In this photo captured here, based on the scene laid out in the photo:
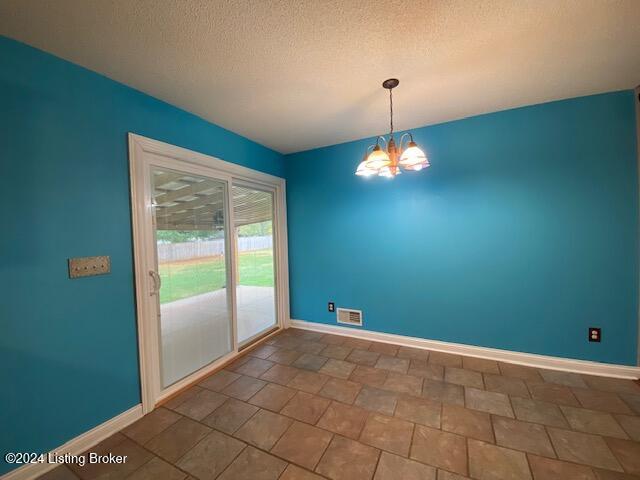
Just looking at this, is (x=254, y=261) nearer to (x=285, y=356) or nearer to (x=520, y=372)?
(x=285, y=356)

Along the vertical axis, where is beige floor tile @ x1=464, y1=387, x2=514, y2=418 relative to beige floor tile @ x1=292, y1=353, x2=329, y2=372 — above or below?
below

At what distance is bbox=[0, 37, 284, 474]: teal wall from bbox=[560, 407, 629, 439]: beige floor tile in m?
3.26

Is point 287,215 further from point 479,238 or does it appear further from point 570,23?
point 570,23

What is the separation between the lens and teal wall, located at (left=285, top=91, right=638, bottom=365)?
2.14 meters

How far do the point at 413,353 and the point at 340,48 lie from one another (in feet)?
9.73

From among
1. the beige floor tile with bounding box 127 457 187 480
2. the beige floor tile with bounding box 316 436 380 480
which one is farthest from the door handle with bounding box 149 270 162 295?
the beige floor tile with bounding box 316 436 380 480

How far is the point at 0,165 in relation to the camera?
131 centimetres

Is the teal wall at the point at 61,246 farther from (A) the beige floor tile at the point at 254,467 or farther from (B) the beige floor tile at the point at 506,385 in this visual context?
(B) the beige floor tile at the point at 506,385

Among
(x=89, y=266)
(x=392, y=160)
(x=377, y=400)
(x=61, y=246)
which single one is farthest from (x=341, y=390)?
(x=61, y=246)

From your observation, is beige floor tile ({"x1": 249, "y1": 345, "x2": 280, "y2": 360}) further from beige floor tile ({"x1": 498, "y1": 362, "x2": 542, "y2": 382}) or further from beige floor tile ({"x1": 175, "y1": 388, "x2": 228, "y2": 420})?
beige floor tile ({"x1": 498, "y1": 362, "x2": 542, "y2": 382})

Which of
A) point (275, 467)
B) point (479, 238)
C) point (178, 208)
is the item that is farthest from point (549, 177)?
point (178, 208)

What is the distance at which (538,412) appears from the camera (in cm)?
177

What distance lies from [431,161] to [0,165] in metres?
3.40

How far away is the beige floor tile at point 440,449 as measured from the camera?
4.56ft
